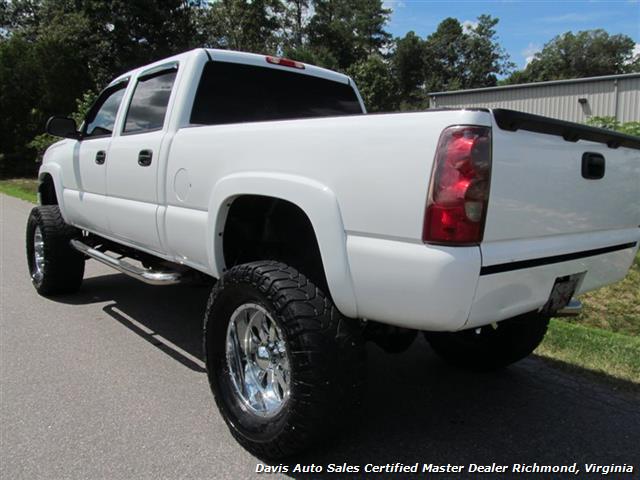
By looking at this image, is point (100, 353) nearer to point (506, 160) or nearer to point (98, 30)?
point (506, 160)

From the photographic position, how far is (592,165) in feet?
8.38

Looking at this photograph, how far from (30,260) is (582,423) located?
5546 mm

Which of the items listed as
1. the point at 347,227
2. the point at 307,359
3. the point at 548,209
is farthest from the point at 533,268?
the point at 307,359

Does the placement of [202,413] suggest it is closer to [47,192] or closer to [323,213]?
[323,213]

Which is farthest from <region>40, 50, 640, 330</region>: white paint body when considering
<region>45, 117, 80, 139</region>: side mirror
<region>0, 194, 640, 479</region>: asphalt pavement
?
<region>45, 117, 80, 139</region>: side mirror

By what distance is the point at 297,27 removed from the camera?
63.6 meters

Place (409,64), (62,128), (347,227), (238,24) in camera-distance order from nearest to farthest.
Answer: (347,227) < (62,128) < (238,24) < (409,64)

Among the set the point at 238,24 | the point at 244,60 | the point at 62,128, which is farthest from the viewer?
the point at 238,24

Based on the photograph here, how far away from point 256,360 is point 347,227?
1056 mm

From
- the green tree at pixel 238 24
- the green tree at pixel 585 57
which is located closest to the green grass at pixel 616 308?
the green tree at pixel 238 24

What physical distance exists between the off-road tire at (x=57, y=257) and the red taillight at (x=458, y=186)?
4.48 meters

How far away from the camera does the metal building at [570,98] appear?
25625mm

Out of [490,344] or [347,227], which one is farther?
[490,344]

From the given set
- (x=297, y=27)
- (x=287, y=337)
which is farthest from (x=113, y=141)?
(x=297, y=27)
